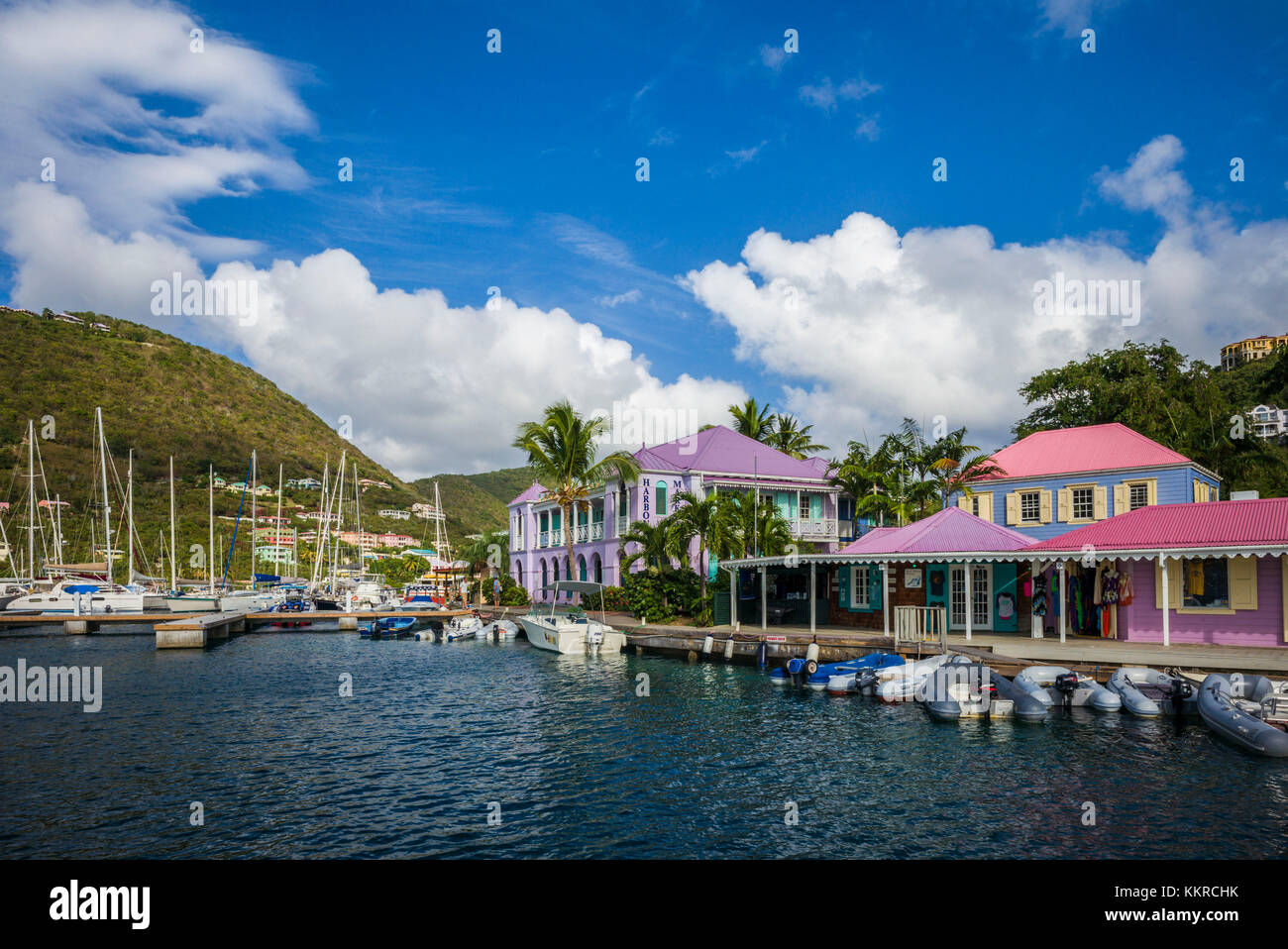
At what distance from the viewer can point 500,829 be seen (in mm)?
11289

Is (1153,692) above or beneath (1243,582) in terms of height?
beneath

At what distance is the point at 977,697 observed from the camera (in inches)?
711

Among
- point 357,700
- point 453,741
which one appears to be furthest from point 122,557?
point 453,741

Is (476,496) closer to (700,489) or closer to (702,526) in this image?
(700,489)

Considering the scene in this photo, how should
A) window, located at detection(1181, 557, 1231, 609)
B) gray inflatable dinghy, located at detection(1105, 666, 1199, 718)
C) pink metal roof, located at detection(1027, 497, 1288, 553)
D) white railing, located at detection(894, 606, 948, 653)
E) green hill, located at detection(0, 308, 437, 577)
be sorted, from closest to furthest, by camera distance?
gray inflatable dinghy, located at detection(1105, 666, 1199, 718), pink metal roof, located at detection(1027, 497, 1288, 553), window, located at detection(1181, 557, 1231, 609), white railing, located at detection(894, 606, 948, 653), green hill, located at detection(0, 308, 437, 577)

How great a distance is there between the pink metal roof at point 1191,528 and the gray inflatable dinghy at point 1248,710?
16.9 feet

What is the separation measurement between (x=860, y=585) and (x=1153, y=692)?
41.1 ft

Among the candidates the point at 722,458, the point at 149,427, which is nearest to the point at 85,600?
the point at 722,458

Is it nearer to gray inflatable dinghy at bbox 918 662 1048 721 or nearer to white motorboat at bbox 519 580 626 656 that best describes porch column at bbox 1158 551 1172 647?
gray inflatable dinghy at bbox 918 662 1048 721

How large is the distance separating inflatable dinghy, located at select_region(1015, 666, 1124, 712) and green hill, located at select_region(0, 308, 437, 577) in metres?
61.5

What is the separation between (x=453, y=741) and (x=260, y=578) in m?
51.3

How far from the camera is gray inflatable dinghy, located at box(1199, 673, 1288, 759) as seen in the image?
14.1m

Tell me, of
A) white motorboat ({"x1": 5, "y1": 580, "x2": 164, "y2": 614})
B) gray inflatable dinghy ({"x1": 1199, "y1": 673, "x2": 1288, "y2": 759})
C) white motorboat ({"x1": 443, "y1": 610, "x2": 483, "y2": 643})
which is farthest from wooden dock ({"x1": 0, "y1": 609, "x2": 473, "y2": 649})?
gray inflatable dinghy ({"x1": 1199, "y1": 673, "x2": 1288, "y2": 759})
